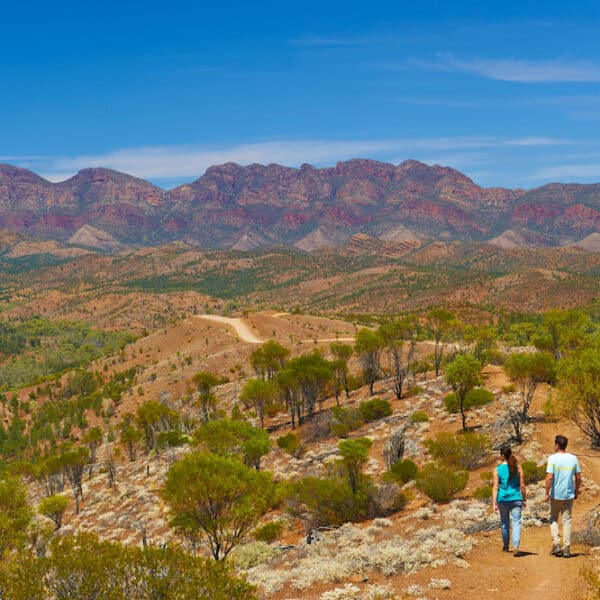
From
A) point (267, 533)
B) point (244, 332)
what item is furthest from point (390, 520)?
point (244, 332)

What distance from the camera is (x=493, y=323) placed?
468ft

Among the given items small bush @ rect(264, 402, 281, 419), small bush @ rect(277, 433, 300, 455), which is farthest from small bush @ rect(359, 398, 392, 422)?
small bush @ rect(264, 402, 281, 419)

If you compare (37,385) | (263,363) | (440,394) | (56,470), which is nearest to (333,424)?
(440,394)

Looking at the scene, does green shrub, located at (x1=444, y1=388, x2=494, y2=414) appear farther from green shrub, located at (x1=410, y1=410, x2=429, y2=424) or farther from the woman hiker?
the woman hiker

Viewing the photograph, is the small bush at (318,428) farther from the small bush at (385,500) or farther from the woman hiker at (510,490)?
the woman hiker at (510,490)

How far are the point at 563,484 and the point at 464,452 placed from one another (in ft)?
59.4

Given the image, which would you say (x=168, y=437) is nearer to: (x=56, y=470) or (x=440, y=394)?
(x=56, y=470)

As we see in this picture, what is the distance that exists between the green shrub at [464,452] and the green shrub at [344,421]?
17684mm

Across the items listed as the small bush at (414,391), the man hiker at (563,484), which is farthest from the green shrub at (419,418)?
the man hiker at (563,484)

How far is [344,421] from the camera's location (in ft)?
170

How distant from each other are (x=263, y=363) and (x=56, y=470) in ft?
96.0

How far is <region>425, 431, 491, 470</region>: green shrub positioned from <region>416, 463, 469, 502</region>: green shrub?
300 centimetres

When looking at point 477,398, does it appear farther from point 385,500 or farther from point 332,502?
point 332,502

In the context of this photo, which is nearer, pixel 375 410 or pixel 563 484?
pixel 563 484
